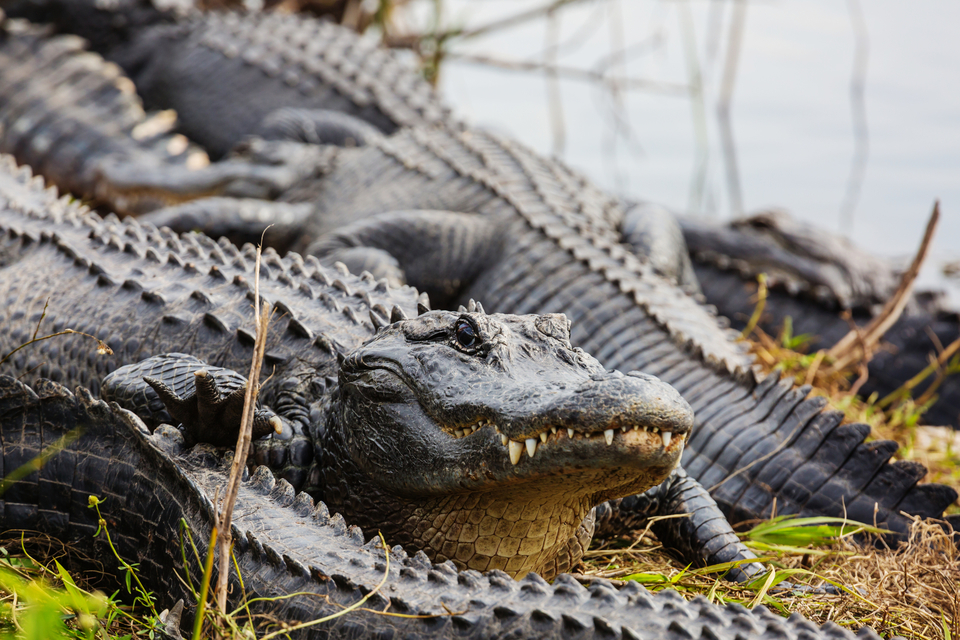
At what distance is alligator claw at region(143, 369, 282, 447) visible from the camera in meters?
2.28

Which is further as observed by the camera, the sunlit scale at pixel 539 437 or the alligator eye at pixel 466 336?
the alligator eye at pixel 466 336

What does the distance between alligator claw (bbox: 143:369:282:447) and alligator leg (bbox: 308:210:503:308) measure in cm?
180

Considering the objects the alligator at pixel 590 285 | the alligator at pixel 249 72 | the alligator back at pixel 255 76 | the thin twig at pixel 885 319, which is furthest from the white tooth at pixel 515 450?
the alligator back at pixel 255 76

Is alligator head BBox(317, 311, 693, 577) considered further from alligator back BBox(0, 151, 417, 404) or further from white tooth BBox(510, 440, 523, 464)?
alligator back BBox(0, 151, 417, 404)

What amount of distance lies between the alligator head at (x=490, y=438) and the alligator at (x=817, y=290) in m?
3.03

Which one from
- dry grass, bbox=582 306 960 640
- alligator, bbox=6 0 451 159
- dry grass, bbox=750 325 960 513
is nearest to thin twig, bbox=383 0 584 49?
alligator, bbox=6 0 451 159

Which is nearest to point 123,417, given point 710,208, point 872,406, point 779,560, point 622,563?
point 622,563

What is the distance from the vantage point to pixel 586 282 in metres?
3.77

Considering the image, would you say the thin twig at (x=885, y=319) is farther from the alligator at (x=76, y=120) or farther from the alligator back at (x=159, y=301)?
the alligator at (x=76, y=120)

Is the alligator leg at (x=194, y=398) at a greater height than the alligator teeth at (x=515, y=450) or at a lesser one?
lesser

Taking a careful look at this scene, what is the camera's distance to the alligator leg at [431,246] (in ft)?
13.6

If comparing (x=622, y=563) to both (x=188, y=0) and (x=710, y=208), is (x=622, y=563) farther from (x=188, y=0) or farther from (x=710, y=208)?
(x=188, y=0)

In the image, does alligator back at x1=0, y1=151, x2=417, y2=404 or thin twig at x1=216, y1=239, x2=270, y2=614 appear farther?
alligator back at x1=0, y1=151, x2=417, y2=404

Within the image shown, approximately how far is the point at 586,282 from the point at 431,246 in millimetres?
828
